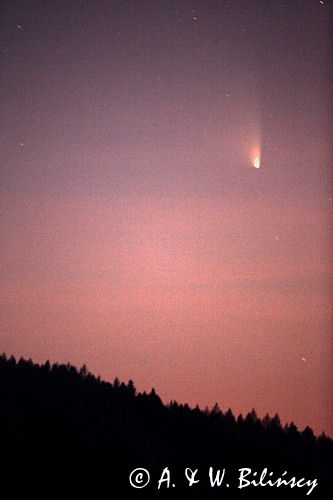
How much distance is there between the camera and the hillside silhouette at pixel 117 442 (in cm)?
2612

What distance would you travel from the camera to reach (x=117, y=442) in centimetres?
3238

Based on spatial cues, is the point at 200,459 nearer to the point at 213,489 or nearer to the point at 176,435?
the point at 176,435

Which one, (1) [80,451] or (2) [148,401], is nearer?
(1) [80,451]

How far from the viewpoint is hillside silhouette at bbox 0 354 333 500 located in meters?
26.1

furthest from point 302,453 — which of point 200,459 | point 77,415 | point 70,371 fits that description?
point 70,371

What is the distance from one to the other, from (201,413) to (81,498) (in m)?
16.0

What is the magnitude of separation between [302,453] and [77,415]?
12.3 m

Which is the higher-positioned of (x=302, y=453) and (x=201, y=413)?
(x=201, y=413)

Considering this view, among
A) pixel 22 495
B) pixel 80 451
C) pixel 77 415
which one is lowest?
pixel 22 495

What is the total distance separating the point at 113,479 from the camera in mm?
26844

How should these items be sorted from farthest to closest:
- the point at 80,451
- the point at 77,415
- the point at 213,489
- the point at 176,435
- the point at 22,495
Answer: the point at 176,435 → the point at 77,415 → the point at 80,451 → the point at 213,489 → the point at 22,495

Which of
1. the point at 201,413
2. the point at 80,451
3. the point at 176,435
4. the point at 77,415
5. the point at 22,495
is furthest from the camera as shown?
the point at 201,413

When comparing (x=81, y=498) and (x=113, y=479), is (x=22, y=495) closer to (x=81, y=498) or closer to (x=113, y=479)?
(x=81, y=498)

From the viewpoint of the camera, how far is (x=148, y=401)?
125ft
